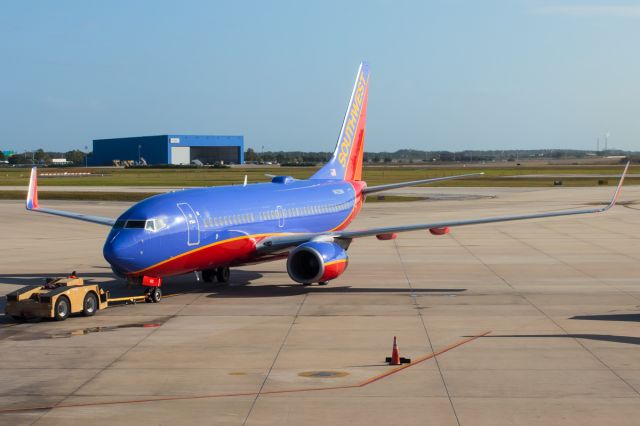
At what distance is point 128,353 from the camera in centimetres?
2314

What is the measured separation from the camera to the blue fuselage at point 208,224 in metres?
29.8

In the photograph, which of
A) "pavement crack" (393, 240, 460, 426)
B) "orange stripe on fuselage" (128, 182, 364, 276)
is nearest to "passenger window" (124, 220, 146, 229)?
"orange stripe on fuselage" (128, 182, 364, 276)

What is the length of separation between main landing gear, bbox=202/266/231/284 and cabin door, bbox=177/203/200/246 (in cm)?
465

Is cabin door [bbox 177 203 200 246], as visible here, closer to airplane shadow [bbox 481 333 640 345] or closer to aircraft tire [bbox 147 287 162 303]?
aircraft tire [bbox 147 287 162 303]

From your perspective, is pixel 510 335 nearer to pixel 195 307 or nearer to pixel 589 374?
pixel 589 374

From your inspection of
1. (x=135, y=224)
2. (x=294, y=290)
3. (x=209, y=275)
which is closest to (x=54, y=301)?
(x=135, y=224)

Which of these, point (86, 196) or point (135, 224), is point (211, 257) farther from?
point (86, 196)

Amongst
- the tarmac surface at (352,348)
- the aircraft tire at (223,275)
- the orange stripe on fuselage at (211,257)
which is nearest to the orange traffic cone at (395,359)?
the tarmac surface at (352,348)

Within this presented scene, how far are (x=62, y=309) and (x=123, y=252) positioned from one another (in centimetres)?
269

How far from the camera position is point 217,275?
36438mm

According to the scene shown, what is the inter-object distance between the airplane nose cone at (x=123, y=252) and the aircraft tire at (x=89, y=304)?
4.07ft

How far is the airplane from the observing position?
3005 cm

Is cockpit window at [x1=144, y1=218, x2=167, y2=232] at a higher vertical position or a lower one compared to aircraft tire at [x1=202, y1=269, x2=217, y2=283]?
higher

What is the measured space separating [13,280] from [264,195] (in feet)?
36.7
